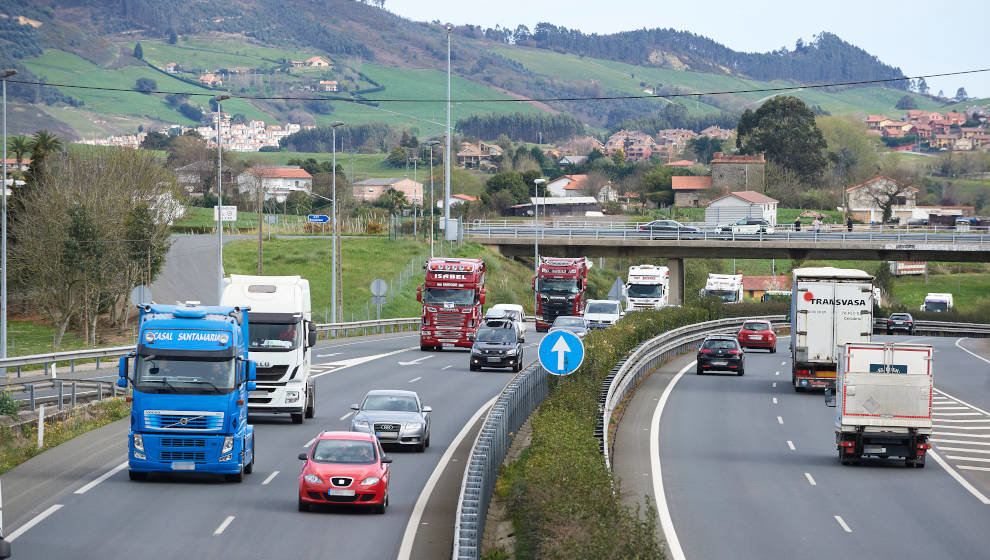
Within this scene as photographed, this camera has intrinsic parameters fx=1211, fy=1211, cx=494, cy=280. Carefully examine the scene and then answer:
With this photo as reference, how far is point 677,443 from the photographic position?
28.9 metres

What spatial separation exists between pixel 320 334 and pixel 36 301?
14873 millimetres

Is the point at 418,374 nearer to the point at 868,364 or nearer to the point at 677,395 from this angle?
the point at 677,395

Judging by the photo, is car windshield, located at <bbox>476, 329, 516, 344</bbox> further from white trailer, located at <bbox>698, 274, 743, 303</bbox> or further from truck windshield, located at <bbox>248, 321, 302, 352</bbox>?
white trailer, located at <bbox>698, 274, 743, 303</bbox>

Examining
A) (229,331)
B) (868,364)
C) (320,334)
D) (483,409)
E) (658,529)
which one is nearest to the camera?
(658,529)

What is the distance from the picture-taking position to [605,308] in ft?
199

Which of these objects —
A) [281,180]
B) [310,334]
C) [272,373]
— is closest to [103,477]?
[272,373]

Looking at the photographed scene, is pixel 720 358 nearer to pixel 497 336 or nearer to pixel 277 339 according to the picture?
pixel 497 336

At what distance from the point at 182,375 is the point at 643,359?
2498 centimetres

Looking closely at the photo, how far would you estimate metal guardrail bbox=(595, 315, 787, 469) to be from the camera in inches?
1063

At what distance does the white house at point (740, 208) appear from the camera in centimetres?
14462

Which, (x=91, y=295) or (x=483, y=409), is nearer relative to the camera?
(x=483, y=409)

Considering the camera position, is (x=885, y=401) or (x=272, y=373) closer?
(x=885, y=401)

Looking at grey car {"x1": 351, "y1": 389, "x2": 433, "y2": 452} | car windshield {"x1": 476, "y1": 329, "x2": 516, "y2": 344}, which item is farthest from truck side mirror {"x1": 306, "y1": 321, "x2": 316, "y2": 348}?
car windshield {"x1": 476, "y1": 329, "x2": 516, "y2": 344}

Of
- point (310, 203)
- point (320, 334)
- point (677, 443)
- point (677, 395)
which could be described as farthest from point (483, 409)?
point (310, 203)
